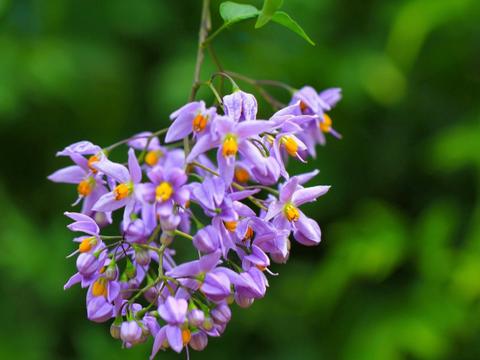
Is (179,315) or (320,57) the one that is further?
(320,57)

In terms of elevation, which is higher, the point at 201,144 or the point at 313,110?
the point at 201,144

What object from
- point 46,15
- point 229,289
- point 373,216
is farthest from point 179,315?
point 46,15

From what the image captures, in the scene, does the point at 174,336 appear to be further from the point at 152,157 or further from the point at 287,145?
the point at 152,157

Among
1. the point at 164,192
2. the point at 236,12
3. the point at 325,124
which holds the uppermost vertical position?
the point at 236,12

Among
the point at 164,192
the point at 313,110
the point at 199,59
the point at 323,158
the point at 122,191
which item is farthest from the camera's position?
the point at 323,158

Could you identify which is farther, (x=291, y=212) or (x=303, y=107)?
(x=303, y=107)

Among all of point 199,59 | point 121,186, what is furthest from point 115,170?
point 199,59

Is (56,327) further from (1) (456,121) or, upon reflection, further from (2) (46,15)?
(1) (456,121)

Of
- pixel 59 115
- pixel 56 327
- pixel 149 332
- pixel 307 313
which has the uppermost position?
pixel 149 332

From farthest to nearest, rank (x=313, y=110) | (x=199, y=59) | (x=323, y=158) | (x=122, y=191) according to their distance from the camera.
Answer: (x=323, y=158) → (x=313, y=110) → (x=199, y=59) → (x=122, y=191)
